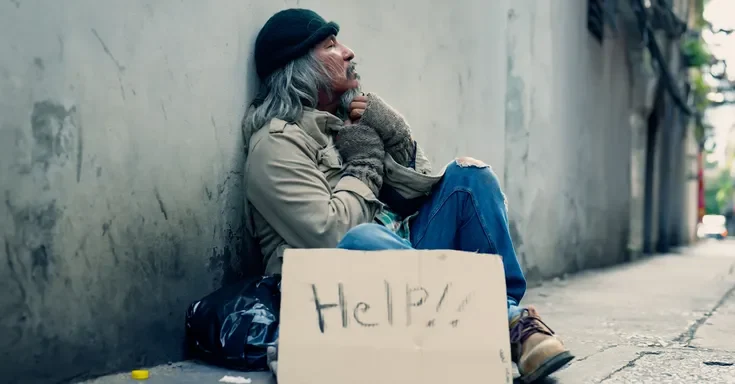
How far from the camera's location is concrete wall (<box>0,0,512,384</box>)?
1942 millimetres

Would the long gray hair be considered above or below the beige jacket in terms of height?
above

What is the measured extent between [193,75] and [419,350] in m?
1.19

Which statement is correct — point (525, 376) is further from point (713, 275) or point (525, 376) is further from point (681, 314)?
point (713, 275)

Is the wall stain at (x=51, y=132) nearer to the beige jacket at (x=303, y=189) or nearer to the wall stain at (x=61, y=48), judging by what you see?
the wall stain at (x=61, y=48)

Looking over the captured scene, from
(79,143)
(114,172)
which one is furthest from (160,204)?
(79,143)

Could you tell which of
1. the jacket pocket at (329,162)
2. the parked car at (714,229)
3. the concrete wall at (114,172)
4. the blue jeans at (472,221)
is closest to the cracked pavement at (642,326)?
the blue jeans at (472,221)

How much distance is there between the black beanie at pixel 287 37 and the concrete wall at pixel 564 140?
2.68m

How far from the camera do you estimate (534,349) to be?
2109 mm

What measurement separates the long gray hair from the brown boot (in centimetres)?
101

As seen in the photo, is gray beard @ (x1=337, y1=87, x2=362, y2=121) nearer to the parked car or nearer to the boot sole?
the boot sole

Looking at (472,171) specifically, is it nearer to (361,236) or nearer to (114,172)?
(361,236)

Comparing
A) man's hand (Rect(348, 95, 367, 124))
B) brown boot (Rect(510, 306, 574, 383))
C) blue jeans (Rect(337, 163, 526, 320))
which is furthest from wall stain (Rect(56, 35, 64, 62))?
brown boot (Rect(510, 306, 574, 383))

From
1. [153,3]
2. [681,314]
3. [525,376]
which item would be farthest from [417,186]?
[681,314]

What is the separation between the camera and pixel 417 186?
270 centimetres
